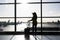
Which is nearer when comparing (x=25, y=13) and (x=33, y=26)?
(x=33, y=26)

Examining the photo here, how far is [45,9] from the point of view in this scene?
30.1 feet

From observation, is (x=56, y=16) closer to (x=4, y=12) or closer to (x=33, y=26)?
(x=33, y=26)

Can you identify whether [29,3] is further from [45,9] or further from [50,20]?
[50,20]

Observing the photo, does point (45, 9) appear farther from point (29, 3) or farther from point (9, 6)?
point (9, 6)

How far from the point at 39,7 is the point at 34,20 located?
4.50 ft

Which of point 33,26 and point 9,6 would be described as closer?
point 33,26

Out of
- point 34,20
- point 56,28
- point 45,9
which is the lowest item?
point 56,28

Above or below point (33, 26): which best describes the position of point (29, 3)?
above

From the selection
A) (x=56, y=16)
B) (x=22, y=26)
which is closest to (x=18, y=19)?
(x=22, y=26)

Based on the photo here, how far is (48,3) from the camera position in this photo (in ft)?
29.7

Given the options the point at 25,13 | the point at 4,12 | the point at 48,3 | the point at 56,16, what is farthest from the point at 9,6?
the point at 56,16

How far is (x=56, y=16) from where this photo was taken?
29.5 feet

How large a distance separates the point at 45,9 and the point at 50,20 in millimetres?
809

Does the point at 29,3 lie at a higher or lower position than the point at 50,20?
higher
